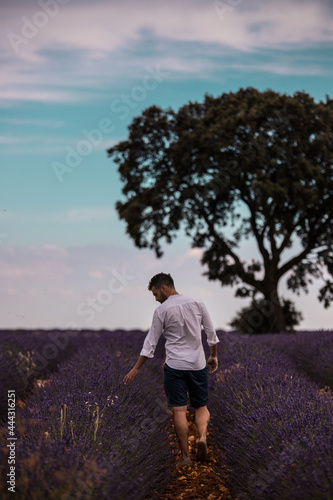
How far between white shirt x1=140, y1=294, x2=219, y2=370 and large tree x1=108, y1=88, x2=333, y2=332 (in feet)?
45.6

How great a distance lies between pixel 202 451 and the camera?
4996mm

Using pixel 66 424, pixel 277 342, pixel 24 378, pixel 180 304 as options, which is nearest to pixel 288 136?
pixel 277 342

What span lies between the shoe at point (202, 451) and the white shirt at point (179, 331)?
2.31ft

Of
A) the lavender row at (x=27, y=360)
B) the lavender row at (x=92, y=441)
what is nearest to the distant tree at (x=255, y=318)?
the lavender row at (x=27, y=360)

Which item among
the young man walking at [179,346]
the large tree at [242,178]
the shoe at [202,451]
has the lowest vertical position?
the shoe at [202,451]

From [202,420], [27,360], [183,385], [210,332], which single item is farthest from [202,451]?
[27,360]

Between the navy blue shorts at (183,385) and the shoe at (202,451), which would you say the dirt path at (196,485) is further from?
the navy blue shorts at (183,385)

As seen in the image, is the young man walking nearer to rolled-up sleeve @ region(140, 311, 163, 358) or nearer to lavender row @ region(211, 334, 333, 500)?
rolled-up sleeve @ region(140, 311, 163, 358)

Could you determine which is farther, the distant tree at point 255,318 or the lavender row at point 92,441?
the distant tree at point 255,318

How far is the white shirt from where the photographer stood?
502cm

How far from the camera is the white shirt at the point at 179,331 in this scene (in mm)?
5016

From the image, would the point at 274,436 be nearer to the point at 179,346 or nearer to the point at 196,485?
the point at 196,485

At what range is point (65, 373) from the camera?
6.47 m

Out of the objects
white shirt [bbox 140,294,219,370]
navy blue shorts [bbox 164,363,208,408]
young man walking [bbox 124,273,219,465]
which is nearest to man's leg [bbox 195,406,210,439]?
young man walking [bbox 124,273,219,465]
